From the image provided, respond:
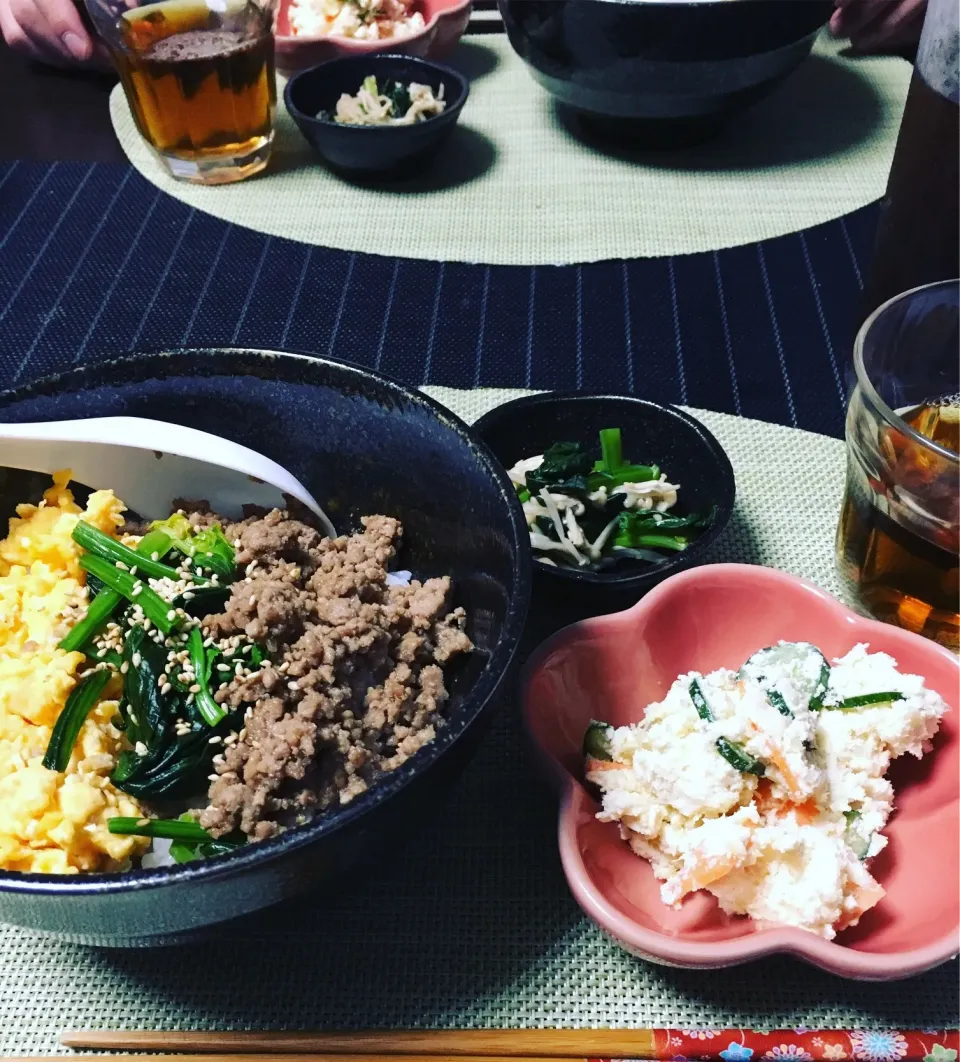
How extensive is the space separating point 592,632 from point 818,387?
704 millimetres

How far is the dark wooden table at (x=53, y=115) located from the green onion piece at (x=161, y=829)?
5.26 ft

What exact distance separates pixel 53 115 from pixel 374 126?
33.4 inches

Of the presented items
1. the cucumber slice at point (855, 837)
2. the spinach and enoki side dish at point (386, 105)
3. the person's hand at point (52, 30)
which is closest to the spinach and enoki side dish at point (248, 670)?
the cucumber slice at point (855, 837)

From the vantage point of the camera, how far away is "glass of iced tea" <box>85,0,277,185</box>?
164 centimetres

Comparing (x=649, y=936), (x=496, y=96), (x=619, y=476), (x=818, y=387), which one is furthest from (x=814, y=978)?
(x=496, y=96)

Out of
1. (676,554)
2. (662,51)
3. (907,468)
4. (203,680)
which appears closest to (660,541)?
(676,554)

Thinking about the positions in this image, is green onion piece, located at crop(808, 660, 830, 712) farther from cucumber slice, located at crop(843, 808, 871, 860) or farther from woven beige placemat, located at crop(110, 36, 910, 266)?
woven beige placemat, located at crop(110, 36, 910, 266)

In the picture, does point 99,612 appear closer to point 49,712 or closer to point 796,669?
point 49,712

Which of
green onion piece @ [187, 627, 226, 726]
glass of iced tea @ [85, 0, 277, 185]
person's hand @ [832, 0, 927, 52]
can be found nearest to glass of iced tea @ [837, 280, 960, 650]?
green onion piece @ [187, 627, 226, 726]

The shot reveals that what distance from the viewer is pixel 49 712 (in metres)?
0.78

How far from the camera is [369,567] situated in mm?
903

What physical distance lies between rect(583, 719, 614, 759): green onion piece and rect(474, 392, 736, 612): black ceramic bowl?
0.24m

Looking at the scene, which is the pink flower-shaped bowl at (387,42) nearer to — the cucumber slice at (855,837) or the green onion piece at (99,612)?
the green onion piece at (99,612)

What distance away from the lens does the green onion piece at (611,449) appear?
1.11 metres
